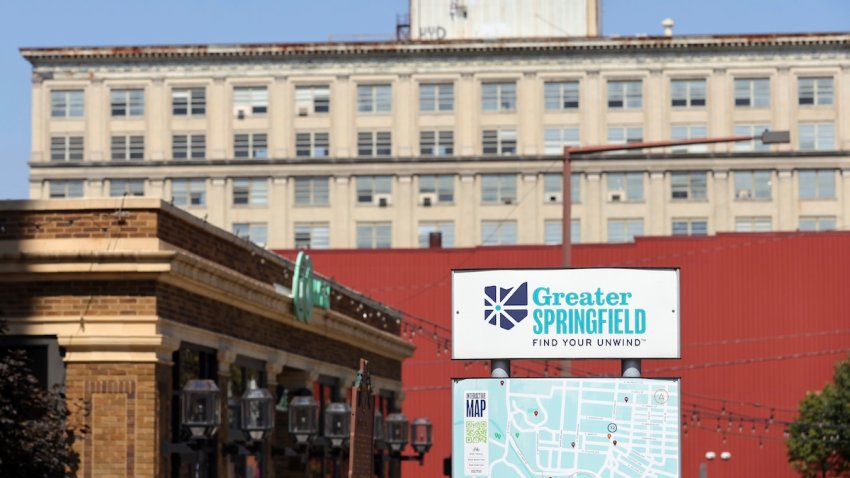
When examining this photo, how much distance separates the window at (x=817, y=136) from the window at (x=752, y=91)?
2.91 meters

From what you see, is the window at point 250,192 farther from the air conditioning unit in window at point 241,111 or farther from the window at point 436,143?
the window at point 436,143

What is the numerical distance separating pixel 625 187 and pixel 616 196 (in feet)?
2.76

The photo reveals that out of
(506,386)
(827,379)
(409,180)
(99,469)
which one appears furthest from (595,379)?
(409,180)

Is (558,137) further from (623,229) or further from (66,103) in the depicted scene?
(66,103)

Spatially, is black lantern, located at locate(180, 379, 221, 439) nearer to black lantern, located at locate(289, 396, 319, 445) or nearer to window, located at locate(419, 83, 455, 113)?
black lantern, located at locate(289, 396, 319, 445)

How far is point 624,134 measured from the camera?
11919 centimetres

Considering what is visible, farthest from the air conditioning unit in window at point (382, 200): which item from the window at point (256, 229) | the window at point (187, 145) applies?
the window at point (187, 145)

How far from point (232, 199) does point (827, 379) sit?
44803mm

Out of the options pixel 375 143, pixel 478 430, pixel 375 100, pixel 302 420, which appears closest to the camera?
pixel 478 430

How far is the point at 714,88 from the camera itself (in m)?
119

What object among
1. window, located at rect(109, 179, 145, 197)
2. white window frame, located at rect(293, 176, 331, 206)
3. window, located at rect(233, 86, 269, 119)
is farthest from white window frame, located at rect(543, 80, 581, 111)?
window, located at rect(109, 179, 145, 197)

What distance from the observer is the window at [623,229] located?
118562 mm

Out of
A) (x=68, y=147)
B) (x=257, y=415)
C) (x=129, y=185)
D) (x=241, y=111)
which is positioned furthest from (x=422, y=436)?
(x=68, y=147)

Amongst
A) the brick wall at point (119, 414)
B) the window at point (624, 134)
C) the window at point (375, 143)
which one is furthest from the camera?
the window at point (375, 143)
